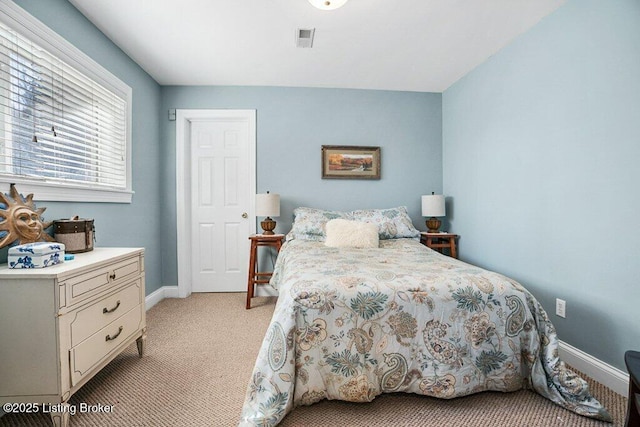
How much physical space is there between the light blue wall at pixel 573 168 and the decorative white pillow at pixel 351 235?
1133mm

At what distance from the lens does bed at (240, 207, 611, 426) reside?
1341 mm

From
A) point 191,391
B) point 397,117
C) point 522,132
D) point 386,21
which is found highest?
point 386,21

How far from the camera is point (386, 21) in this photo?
2066 mm

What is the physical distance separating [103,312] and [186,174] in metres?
2.03

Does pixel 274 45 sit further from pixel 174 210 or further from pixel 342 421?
pixel 342 421

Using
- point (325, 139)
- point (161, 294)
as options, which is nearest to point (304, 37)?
point (325, 139)

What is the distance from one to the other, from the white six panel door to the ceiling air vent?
124 centimetres

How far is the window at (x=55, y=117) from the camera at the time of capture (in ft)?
4.84

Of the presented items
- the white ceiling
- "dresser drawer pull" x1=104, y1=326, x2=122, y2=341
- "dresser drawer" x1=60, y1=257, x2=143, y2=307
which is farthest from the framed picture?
"dresser drawer pull" x1=104, y1=326, x2=122, y2=341

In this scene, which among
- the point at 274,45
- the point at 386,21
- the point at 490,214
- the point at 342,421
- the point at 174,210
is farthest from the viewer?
the point at 174,210

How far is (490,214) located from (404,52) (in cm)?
170

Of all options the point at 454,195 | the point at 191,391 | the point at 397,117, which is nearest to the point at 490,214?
the point at 454,195

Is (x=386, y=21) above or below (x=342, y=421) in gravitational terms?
above

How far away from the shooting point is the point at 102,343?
1489 mm
